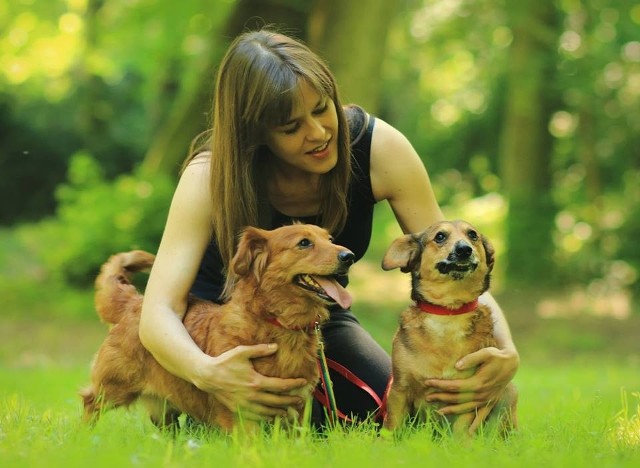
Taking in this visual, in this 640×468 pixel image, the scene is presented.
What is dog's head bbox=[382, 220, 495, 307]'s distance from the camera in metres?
3.91

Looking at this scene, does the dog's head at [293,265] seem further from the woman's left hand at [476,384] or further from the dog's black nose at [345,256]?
the woman's left hand at [476,384]

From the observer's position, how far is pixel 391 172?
14.6 ft

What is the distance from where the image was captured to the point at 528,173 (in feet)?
48.6

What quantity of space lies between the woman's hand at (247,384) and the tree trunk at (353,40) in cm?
692

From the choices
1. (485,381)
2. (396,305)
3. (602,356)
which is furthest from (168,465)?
(396,305)

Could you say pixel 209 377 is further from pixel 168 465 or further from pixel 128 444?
pixel 168 465

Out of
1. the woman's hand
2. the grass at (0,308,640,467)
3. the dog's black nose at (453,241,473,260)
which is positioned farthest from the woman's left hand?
the woman's hand

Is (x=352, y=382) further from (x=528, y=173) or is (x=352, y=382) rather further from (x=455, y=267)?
(x=528, y=173)

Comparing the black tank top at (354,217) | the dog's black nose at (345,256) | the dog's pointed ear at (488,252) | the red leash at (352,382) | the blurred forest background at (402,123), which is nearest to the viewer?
the dog's black nose at (345,256)

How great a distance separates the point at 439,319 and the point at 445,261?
0.88ft

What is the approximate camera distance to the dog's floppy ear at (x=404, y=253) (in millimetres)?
4020

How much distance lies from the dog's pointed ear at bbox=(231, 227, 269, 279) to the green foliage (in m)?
7.58

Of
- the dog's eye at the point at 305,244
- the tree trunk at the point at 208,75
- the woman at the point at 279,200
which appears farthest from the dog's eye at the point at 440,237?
the tree trunk at the point at 208,75

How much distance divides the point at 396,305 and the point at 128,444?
35.0 ft
